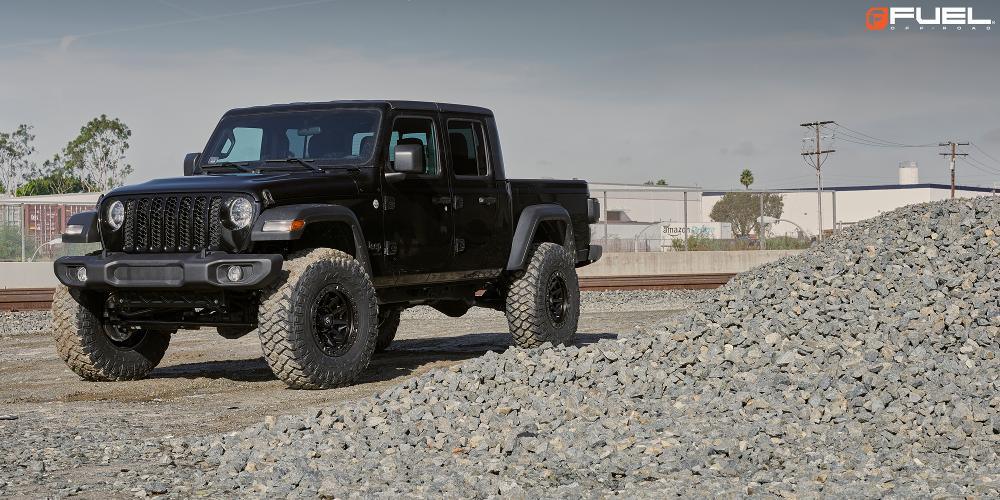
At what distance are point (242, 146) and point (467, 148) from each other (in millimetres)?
2105

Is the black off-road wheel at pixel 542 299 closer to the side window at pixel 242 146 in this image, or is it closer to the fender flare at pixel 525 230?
the fender flare at pixel 525 230

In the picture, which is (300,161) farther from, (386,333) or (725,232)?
(725,232)

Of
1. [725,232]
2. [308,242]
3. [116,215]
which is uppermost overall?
[116,215]

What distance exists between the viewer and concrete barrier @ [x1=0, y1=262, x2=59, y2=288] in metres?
25.2

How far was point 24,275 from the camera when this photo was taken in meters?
25.3

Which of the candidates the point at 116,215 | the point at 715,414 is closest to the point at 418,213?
the point at 116,215

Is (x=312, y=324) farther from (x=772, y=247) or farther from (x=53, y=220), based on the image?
(x=772, y=247)

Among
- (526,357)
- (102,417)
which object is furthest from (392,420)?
(102,417)

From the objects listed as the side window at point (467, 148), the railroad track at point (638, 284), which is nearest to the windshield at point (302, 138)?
the side window at point (467, 148)

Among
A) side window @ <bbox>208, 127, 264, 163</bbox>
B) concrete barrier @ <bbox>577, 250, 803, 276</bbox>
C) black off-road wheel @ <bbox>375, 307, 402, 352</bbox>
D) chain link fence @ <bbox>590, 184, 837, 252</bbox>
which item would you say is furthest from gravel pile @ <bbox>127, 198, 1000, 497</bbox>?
concrete barrier @ <bbox>577, 250, 803, 276</bbox>

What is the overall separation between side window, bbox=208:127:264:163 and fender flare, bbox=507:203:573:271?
273 cm

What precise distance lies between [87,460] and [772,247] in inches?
1178

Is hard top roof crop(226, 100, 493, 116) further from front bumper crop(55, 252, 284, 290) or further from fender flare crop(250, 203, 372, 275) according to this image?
front bumper crop(55, 252, 284, 290)

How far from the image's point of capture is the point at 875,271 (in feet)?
32.3
